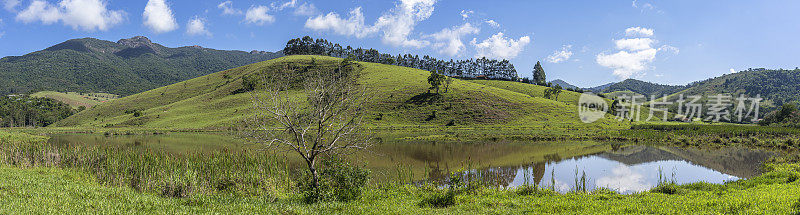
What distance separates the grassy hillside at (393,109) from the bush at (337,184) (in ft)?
212

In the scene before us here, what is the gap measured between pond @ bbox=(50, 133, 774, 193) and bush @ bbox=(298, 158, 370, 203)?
232 inches

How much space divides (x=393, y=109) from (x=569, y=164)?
2755 inches

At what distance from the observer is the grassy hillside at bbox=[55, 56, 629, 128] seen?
9300cm

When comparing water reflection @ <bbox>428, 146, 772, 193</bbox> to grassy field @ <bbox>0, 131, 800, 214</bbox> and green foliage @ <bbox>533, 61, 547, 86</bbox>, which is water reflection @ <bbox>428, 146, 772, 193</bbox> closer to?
grassy field @ <bbox>0, 131, 800, 214</bbox>

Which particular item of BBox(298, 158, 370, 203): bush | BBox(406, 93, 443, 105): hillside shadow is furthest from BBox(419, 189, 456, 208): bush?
BBox(406, 93, 443, 105): hillside shadow

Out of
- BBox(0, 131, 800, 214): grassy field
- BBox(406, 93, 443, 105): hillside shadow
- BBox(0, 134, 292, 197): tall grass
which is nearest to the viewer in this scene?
BBox(0, 131, 800, 214): grassy field

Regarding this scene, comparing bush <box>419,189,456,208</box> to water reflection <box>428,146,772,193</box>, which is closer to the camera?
bush <box>419,189,456,208</box>

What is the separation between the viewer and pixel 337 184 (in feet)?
49.8

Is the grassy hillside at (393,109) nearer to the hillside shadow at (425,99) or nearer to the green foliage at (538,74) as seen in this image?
the hillside shadow at (425,99)

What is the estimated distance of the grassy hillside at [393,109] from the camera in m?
93.0

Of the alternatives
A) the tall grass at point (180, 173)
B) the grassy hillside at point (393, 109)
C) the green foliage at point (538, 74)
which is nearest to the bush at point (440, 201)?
the tall grass at point (180, 173)

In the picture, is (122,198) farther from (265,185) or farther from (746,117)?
(746,117)

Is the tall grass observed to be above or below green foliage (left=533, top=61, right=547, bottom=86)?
below

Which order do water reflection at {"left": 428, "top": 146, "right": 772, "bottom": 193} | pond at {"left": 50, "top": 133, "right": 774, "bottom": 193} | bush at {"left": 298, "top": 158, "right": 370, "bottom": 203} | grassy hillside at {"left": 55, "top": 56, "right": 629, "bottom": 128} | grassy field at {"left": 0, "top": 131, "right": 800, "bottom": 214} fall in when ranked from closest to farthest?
grassy field at {"left": 0, "top": 131, "right": 800, "bottom": 214} → bush at {"left": 298, "top": 158, "right": 370, "bottom": 203} → water reflection at {"left": 428, "top": 146, "right": 772, "bottom": 193} → pond at {"left": 50, "top": 133, "right": 774, "bottom": 193} → grassy hillside at {"left": 55, "top": 56, "right": 629, "bottom": 128}
